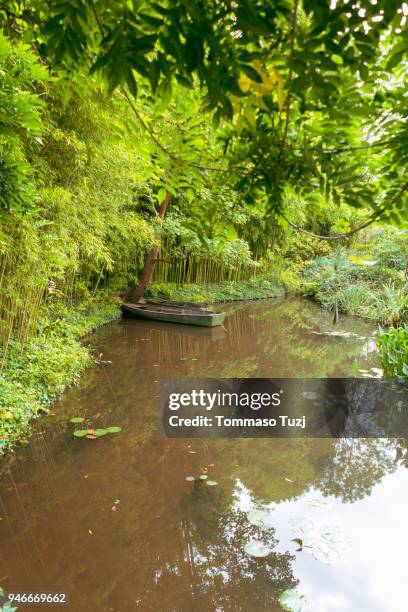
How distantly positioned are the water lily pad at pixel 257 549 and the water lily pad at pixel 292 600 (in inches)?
9.9

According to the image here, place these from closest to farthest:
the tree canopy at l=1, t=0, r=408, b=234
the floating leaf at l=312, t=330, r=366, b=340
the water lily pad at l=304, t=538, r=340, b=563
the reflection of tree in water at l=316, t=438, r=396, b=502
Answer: the tree canopy at l=1, t=0, r=408, b=234, the water lily pad at l=304, t=538, r=340, b=563, the reflection of tree in water at l=316, t=438, r=396, b=502, the floating leaf at l=312, t=330, r=366, b=340

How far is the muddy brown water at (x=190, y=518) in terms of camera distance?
206 cm

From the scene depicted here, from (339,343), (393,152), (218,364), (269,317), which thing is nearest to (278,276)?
(269,317)

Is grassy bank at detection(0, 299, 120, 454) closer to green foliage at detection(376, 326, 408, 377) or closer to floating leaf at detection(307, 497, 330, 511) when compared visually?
floating leaf at detection(307, 497, 330, 511)

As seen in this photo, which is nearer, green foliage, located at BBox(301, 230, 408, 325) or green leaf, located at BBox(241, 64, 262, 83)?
green leaf, located at BBox(241, 64, 262, 83)

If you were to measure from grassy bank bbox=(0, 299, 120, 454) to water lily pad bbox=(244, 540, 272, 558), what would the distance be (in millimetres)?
1884

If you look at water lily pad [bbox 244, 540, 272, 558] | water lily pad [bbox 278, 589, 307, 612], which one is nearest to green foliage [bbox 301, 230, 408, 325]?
water lily pad [bbox 244, 540, 272, 558]

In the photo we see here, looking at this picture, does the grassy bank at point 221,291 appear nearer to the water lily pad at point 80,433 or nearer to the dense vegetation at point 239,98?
the water lily pad at point 80,433

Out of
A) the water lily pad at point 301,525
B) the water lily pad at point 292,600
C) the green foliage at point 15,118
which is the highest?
the green foliage at point 15,118

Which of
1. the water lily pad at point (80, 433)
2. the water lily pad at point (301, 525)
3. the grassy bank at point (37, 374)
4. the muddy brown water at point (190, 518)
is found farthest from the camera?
the water lily pad at point (80, 433)

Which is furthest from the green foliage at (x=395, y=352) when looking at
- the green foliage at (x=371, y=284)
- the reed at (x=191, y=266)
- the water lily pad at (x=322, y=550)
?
the reed at (x=191, y=266)

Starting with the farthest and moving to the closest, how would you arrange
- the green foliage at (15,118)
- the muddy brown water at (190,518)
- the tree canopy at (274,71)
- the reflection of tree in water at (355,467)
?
1. the reflection of tree in water at (355,467)
2. the muddy brown water at (190,518)
3. the green foliage at (15,118)
4. the tree canopy at (274,71)

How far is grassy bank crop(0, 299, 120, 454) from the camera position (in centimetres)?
332

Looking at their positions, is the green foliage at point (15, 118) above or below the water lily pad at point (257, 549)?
above
